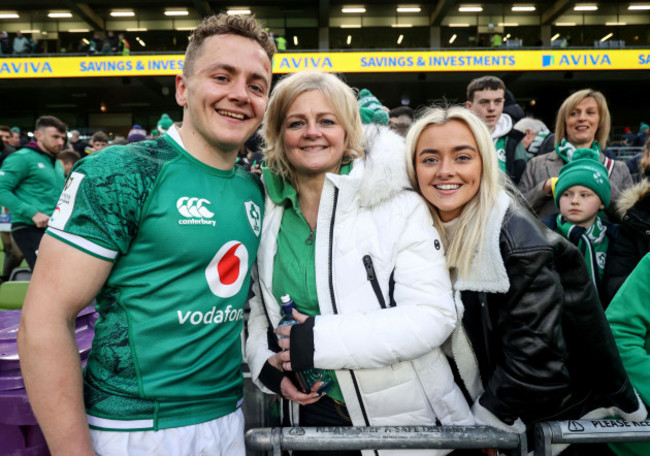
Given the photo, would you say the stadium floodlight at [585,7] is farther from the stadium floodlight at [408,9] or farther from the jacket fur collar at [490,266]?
the jacket fur collar at [490,266]

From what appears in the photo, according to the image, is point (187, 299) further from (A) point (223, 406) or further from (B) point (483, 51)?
(B) point (483, 51)

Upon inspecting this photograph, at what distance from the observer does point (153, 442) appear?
129 centimetres

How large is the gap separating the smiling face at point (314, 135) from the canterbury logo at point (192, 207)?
17.8 inches

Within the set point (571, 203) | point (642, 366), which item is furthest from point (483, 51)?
point (642, 366)

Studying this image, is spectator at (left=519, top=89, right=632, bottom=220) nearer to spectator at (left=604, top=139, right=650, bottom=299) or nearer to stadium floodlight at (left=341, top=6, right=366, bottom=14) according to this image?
spectator at (left=604, top=139, right=650, bottom=299)

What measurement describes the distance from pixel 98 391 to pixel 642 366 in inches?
72.4

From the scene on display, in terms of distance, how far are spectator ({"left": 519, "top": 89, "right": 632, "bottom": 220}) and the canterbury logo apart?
2.59 metres

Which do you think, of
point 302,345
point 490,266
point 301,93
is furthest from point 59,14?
point 490,266

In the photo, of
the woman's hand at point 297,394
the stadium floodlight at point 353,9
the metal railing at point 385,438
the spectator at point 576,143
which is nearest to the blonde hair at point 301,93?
the woman's hand at point 297,394

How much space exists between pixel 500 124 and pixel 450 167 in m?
2.51

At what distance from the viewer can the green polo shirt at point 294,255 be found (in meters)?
1.59

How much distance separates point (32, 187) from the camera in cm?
490

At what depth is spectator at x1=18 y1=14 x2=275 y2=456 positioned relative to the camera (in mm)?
1166

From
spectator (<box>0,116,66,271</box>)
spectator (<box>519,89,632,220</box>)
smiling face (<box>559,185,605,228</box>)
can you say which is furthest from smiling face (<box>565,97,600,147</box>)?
spectator (<box>0,116,66,271</box>)
